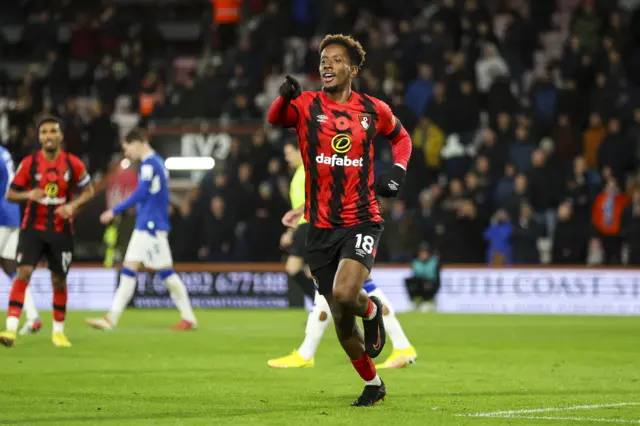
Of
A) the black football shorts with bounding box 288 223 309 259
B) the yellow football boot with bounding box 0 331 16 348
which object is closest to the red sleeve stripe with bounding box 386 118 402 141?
the yellow football boot with bounding box 0 331 16 348

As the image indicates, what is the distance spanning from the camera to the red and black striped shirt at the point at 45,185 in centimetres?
1354

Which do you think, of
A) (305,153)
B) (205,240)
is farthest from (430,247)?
(305,153)

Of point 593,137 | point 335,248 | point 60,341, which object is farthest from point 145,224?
point 593,137

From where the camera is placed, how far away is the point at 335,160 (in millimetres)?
8539

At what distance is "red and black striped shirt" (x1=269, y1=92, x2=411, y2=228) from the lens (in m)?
8.53

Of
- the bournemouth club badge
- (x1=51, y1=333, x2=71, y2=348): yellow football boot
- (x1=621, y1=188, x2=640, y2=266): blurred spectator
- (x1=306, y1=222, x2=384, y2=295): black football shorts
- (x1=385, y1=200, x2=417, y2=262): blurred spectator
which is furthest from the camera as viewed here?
(x1=385, y1=200, x2=417, y2=262): blurred spectator

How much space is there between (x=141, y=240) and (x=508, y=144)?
9.55m

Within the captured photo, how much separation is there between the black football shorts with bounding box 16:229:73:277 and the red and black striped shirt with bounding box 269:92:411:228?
5639 mm

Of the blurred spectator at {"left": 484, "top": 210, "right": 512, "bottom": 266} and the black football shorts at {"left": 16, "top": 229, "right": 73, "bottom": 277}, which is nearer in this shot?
the black football shorts at {"left": 16, "top": 229, "right": 73, "bottom": 277}

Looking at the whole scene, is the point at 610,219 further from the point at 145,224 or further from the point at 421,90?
the point at 145,224

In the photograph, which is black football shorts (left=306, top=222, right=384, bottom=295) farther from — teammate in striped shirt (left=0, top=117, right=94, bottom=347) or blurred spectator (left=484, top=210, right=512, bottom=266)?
blurred spectator (left=484, top=210, right=512, bottom=266)

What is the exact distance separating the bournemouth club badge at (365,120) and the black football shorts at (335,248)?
2.27 ft

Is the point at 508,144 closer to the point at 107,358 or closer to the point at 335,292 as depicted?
the point at 107,358

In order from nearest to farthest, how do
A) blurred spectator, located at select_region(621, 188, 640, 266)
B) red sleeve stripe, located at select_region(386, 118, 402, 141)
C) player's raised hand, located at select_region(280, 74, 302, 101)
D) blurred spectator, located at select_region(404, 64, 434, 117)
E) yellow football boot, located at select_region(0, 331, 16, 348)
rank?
player's raised hand, located at select_region(280, 74, 302, 101), red sleeve stripe, located at select_region(386, 118, 402, 141), yellow football boot, located at select_region(0, 331, 16, 348), blurred spectator, located at select_region(621, 188, 640, 266), blurred spectator, located at select_region(404, 64, 434, 117)
